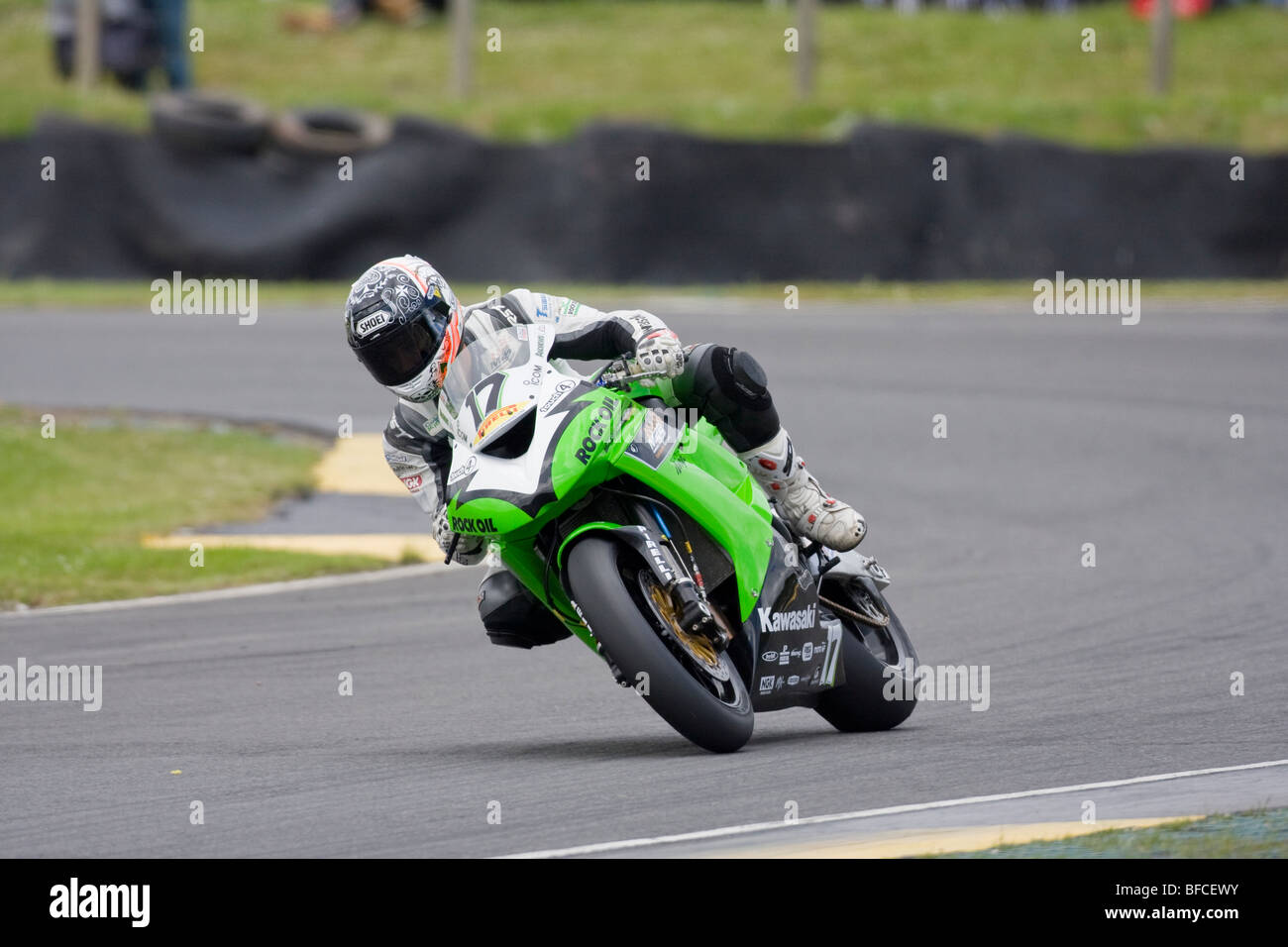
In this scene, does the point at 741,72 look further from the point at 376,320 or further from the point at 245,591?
the point at 376,320

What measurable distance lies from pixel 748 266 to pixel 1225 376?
18.9ft

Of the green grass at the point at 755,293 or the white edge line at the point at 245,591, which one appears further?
the green grass at the point at 755,293

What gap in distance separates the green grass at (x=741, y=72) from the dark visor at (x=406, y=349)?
1597 centimetres

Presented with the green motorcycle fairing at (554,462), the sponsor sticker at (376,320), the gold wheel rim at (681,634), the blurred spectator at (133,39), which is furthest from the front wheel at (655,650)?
the blurred spectator at (133,39)

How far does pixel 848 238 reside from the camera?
746 inches

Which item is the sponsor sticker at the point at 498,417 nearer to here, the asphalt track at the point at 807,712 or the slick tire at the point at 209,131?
the asphalt track at the point at 807,712

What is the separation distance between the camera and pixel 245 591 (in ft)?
30.6

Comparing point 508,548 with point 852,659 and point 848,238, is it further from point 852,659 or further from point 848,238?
point 848,238

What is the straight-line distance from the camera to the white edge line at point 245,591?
8.99 m

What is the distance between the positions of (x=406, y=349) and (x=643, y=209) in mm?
13668

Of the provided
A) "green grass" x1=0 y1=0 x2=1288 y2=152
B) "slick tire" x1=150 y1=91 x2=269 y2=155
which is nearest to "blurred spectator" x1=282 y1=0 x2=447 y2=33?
"green grass" x1=0 y1=0 x2=1288 y2=152

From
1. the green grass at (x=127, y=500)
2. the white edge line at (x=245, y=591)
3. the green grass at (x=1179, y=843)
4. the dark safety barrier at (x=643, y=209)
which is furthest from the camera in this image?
the dark safety barrier at (x=643, y=209)

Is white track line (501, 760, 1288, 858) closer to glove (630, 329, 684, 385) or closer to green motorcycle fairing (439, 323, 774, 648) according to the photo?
green motorcycle fairing (439, 323, 774, 648)
